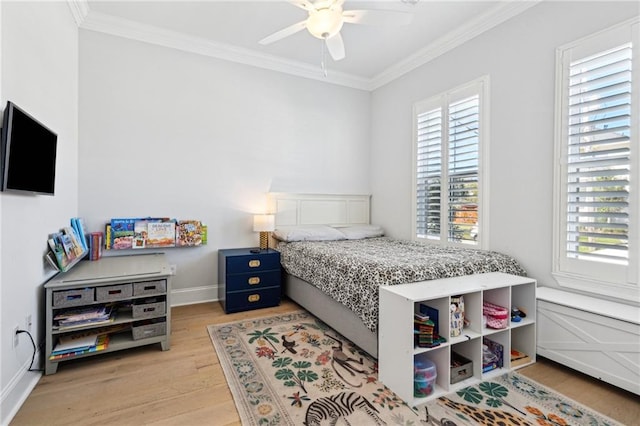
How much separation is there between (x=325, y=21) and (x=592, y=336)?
270 cm

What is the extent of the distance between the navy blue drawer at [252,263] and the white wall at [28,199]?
1.40 metres

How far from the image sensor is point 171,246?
338 centimetres

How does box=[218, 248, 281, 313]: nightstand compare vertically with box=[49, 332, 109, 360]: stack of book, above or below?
above

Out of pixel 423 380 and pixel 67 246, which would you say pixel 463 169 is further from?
pixel 67 246

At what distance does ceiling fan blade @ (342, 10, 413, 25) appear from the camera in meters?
2.25

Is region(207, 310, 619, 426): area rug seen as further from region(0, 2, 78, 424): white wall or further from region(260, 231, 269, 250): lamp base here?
region(260, 231, 269, 250): lamp base

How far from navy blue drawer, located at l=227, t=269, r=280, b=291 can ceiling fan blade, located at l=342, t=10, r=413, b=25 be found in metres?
2.43

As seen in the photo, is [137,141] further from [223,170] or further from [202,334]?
[202,334]

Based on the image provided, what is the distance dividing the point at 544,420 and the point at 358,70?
397 centimetres

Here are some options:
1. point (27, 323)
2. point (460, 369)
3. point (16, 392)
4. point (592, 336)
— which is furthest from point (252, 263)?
Result: point (592, 336)

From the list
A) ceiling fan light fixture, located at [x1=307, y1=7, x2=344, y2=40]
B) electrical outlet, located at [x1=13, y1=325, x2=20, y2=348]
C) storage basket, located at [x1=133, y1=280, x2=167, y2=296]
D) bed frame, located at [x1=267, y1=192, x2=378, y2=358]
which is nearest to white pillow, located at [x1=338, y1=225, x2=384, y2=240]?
bed frame, located at [x1=267, y1=192, x2=378, y2=358]

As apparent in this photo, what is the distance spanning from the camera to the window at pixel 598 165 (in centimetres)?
206

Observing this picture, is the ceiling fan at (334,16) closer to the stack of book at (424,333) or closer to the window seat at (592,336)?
the stack of book at (424,333)

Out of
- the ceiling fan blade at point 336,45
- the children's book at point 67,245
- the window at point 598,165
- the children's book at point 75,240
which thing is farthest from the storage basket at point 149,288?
the window at point 598,165
